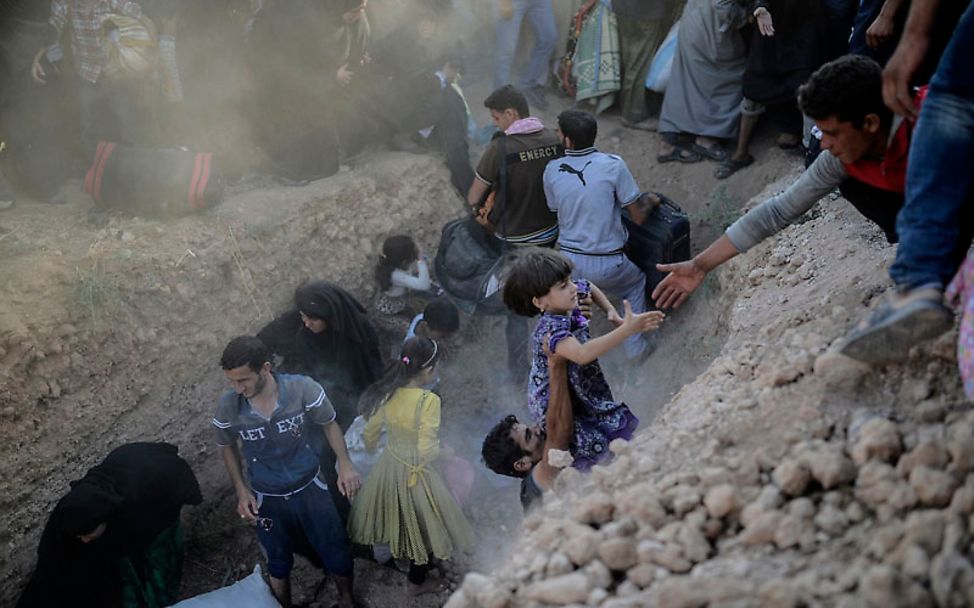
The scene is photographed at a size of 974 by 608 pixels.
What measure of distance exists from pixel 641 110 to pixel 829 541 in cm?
582

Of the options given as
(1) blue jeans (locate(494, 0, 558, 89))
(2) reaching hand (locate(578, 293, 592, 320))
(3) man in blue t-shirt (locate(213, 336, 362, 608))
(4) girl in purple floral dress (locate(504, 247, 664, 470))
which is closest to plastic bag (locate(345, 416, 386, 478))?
(3) man in blue t-shirt (locate(213, 336, 362, 608))

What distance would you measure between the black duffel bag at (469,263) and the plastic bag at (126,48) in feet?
8.92

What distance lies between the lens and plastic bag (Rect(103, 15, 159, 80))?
576 centimetres

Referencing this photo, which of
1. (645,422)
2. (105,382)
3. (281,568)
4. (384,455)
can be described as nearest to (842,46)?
(645,422)

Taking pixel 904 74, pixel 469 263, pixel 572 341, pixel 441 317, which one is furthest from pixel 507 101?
pixel 904 74

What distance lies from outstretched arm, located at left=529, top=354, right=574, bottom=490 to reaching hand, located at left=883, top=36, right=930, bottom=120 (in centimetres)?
146

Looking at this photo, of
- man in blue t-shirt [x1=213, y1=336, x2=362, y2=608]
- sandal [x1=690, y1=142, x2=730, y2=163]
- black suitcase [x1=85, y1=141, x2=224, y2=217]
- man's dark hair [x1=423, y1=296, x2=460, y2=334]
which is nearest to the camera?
man in blue t-shirt [x1=213, y1=336, x2=362, y2=608]

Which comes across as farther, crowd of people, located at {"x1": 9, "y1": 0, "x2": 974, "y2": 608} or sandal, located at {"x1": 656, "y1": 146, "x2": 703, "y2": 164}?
sandal, located at {"x1": 656, "y1": 146, "x2": 703, "y2": 164}

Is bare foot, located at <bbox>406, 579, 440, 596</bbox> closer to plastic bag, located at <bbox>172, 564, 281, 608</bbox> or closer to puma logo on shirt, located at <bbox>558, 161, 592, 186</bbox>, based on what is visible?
plastic bag, located at <bbox>172, 564, 281, 608</bbox>

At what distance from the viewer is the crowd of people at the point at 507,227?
236 centimetres

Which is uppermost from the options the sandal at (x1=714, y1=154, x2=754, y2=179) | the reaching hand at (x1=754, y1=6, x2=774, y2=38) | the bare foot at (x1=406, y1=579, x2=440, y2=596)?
the reaching hand at (x1=754, y1=6, x2=774, y2=38)

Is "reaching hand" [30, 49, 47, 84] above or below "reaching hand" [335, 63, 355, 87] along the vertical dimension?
above

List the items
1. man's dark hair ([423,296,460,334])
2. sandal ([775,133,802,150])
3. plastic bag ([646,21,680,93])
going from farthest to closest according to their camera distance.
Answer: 1. plastic bag ([646,21,680,93])
2. sandal ([775,133,802,150])
3. man's dark hair ([423,296,460,334])

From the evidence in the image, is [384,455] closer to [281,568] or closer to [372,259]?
[281,568]
